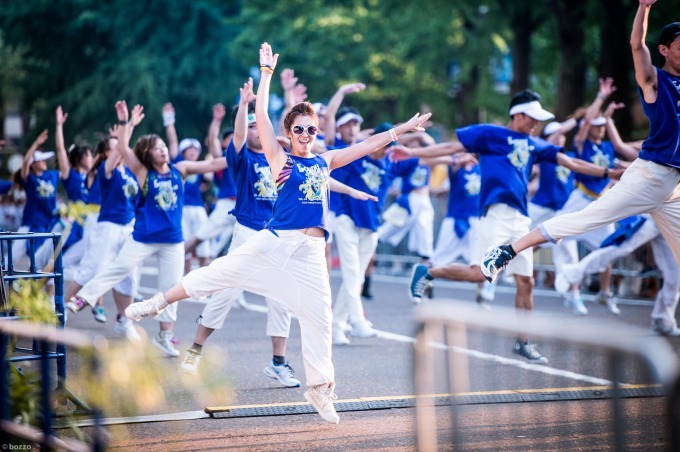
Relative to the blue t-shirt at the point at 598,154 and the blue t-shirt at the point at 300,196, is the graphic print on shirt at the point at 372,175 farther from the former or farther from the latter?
the blue t-shirt at the point at 300,196

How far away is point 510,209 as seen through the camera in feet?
32.0

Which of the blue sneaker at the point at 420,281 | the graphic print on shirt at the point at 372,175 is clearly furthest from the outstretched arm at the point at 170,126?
the blue sneaker at the point at 420,281

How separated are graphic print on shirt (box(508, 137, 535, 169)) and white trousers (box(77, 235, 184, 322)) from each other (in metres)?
3.03

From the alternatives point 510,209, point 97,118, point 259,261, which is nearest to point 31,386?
point 259,261

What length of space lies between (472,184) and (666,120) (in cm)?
737

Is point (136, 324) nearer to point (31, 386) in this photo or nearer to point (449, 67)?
point (31, 386)

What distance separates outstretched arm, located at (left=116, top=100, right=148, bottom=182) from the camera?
9.41m

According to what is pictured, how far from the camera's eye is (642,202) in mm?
7703

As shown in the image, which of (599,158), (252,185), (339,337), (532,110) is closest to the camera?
(252,185)

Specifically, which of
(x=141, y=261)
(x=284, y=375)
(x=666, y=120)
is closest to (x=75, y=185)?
(x=141, y=261)

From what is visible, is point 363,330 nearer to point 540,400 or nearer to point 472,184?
point 472,184

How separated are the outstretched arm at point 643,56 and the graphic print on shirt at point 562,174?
19.9ft

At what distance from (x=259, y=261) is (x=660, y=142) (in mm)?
2844

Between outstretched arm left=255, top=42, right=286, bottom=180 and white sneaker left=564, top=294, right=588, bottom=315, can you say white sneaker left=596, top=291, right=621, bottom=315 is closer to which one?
white sneaker left=564, top=294, right=588, bottom=315
